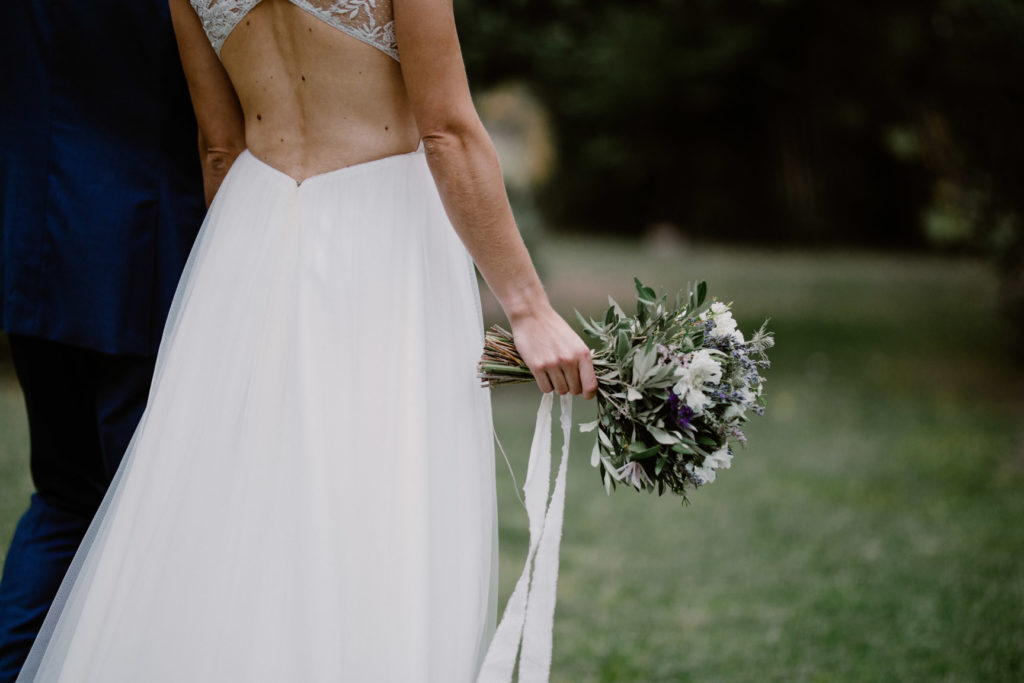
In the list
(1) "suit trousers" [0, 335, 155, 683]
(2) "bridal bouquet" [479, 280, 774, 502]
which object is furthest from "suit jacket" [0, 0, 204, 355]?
(2) "bridal bouquet" [479, 280, 774, 502]

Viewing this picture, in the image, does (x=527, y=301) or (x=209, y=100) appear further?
(x=209, y=100)

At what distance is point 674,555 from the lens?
4.79m

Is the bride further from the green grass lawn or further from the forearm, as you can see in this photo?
the green grass lawn

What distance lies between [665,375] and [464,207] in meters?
0.50

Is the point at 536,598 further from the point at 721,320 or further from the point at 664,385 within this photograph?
the point at 721,320

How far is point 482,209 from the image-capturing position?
5.75 feet

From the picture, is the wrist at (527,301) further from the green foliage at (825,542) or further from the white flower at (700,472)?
the green foliage at (825,542)

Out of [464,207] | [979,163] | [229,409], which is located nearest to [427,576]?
[229,409]

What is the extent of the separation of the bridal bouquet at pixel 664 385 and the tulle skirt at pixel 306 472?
186mm

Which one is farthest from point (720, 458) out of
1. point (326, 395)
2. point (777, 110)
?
point (777, 110)

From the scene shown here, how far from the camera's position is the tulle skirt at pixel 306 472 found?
1624 mm

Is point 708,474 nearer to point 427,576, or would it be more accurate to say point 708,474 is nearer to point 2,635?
point 427,576

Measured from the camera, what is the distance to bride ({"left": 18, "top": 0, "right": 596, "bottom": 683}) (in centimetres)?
163

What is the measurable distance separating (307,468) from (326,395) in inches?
5.5
